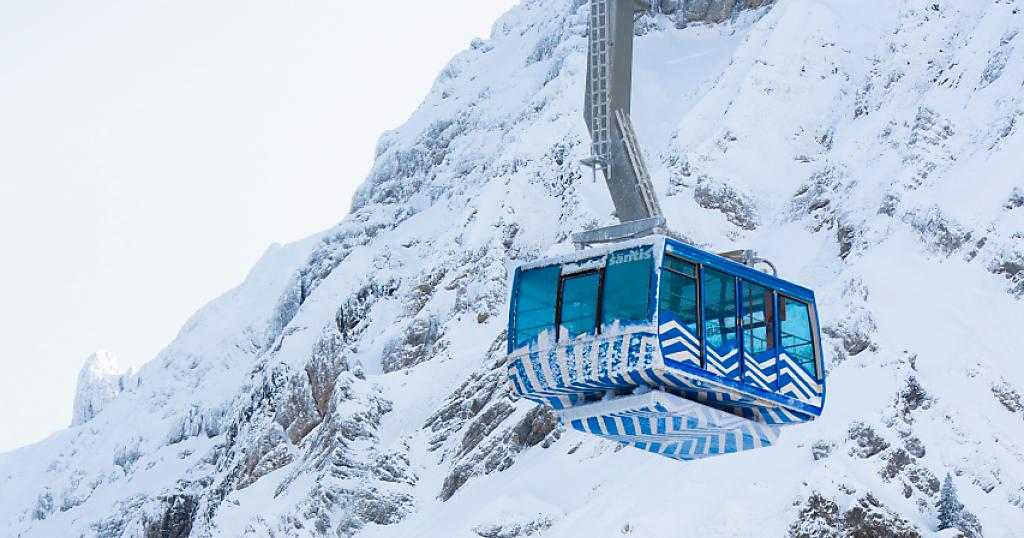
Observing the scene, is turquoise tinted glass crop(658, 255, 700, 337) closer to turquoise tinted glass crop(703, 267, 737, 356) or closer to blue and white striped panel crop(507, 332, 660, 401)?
turquoise tinted glass crop(703, 267, 737, 356)

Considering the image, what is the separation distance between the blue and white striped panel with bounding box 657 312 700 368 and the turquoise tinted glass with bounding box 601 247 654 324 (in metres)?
0.50

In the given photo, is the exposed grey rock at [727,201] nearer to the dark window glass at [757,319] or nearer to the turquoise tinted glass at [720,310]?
the dark window glass at [757,319]

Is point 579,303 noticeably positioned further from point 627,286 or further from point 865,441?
point 865,441

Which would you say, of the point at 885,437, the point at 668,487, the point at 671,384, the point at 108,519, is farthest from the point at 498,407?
the point at 671,384

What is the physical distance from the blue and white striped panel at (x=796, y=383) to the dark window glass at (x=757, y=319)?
0.61 meters

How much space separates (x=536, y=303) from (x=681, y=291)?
12.0 ft

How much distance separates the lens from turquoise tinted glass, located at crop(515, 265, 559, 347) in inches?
1280

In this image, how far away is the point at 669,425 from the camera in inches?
1261

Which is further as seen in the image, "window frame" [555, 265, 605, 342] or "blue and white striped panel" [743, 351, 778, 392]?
"blue and white striped panel" [743, 351, 778, 392]

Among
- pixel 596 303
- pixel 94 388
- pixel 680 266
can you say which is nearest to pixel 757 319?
pixel 680 266

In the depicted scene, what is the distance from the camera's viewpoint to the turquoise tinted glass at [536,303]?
32500 millimetres

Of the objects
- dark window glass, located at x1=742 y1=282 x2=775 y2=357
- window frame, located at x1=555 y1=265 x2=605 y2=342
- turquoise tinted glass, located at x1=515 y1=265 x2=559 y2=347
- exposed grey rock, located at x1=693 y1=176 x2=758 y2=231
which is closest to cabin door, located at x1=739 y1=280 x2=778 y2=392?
dark window glass, located at x1=742 y1=282 x2=775 y2=357

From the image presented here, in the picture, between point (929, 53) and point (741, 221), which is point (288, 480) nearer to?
point (741, 221)

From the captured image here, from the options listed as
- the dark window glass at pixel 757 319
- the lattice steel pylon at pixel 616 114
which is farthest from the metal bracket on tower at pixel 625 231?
the dark window glass at pixel 757 319
